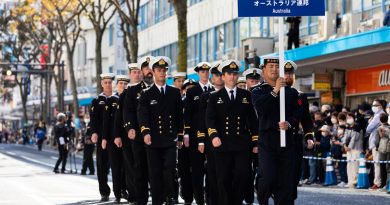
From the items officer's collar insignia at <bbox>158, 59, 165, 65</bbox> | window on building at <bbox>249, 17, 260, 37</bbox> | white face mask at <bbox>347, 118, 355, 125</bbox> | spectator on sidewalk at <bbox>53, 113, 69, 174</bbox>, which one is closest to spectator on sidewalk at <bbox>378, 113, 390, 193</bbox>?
white face mask at <bbox>347, 118, 355, 125</bbox>

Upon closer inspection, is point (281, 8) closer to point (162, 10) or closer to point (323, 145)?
point (323, 145)

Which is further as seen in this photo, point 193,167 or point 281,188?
point 193,167

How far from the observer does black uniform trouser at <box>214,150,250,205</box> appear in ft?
42.4

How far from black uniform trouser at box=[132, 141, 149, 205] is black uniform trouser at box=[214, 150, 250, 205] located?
7.72ft

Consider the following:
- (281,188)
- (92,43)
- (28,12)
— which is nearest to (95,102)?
(281,188)

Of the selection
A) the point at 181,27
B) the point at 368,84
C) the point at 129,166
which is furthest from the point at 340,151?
the point at 181,27

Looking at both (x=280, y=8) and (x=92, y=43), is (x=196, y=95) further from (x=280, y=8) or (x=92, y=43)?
(x=92, y=43)

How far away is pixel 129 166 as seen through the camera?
15.6m

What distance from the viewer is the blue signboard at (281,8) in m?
13.4

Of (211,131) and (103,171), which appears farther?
(103,171)

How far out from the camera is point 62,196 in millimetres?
18781

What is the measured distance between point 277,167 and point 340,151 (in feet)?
40.3

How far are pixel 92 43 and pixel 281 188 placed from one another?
254 ft

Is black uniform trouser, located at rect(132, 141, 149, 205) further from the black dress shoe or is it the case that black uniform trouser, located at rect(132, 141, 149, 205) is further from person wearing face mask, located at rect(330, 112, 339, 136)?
person wearing face mask, located at rect(330, 112, 339, 136)
